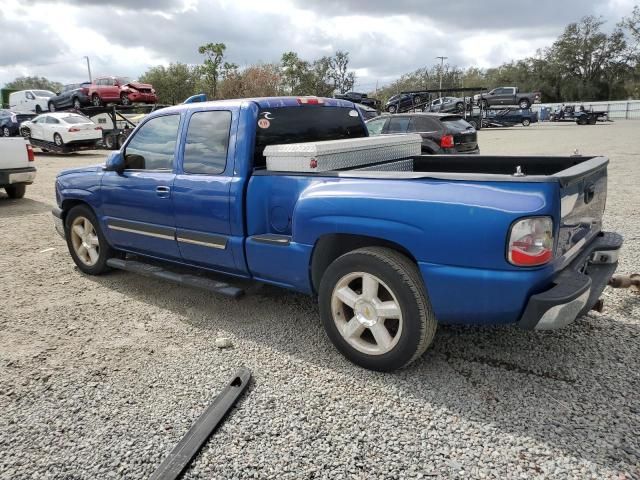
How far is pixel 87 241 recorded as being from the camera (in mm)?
5312

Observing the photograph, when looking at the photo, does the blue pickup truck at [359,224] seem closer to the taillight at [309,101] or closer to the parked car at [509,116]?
the taillight at [309,101]

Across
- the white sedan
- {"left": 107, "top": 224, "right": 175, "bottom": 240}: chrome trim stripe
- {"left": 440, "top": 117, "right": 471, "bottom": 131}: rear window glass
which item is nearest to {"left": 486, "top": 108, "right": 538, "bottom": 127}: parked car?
{"left": 440, "top": 117, "right": 471, "bottom": 131}: rear window glass

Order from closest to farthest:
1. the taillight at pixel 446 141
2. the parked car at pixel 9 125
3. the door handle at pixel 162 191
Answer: the door handle at pixel 162 191 → the taillight at pixel 446 141 → the parked car at pixel 9 125

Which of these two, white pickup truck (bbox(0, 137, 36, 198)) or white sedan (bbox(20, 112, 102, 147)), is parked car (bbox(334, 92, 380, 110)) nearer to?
white sedan (bbox(20, 112, 102, 147))

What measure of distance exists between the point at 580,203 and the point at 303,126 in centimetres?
221

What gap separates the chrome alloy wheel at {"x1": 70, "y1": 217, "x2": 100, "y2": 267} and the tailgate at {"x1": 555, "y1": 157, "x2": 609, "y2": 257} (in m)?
4.33

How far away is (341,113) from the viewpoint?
4.59 meters

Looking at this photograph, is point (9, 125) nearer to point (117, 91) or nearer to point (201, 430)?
point (117, 91)

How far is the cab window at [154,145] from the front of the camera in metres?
4.31

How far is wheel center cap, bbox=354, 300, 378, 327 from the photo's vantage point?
3088 millimetres

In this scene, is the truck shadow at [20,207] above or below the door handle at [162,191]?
below

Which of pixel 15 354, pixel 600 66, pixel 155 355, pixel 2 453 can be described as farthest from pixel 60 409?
pixel 600 66

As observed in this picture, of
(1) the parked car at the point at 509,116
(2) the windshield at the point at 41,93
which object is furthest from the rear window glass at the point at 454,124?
(2) the windshield at the point at 41,93

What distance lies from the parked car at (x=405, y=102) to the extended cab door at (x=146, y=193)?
27.5 metres
